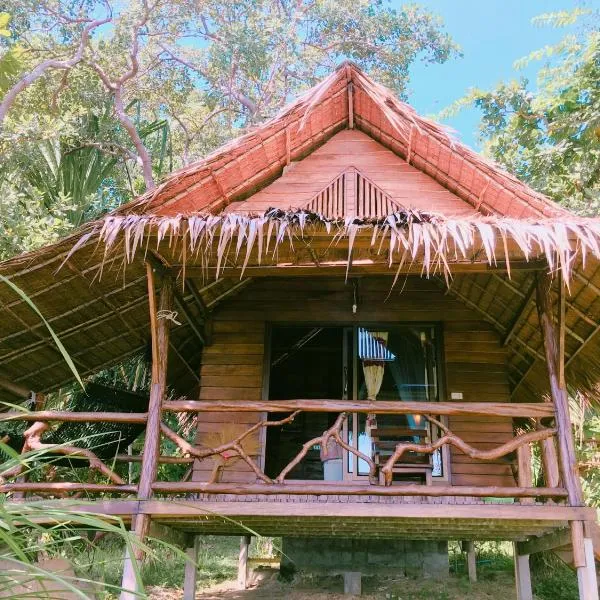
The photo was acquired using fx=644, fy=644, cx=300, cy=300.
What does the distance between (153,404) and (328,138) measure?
10.7 feet

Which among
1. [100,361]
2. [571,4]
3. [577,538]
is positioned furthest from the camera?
[571,4]

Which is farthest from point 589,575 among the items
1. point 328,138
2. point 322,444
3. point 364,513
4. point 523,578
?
point 328,138

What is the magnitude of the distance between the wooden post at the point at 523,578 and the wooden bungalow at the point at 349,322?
0.02 meters

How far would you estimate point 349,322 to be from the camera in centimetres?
610

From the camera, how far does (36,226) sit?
29.0 ft

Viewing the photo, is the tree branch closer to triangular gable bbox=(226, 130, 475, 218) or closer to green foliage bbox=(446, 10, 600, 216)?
triangular gable bbox=(226, 130, 475, 218)

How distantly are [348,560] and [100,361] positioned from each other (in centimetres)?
351

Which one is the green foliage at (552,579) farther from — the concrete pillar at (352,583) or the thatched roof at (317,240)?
the thatched roof at (317,240)

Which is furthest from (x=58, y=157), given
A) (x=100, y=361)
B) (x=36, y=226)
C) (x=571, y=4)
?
(x=571, y=4)

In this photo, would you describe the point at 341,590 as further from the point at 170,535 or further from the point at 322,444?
the point at 322,444

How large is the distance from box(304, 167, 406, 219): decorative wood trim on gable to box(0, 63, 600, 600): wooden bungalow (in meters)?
0.02

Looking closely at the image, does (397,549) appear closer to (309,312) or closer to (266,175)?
(309,312)

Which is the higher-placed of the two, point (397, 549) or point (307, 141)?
point (307, 141)

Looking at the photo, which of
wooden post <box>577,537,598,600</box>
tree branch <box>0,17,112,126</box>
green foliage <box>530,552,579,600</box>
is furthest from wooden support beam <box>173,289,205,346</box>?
tree branch <box>0,17,112,126</box>
